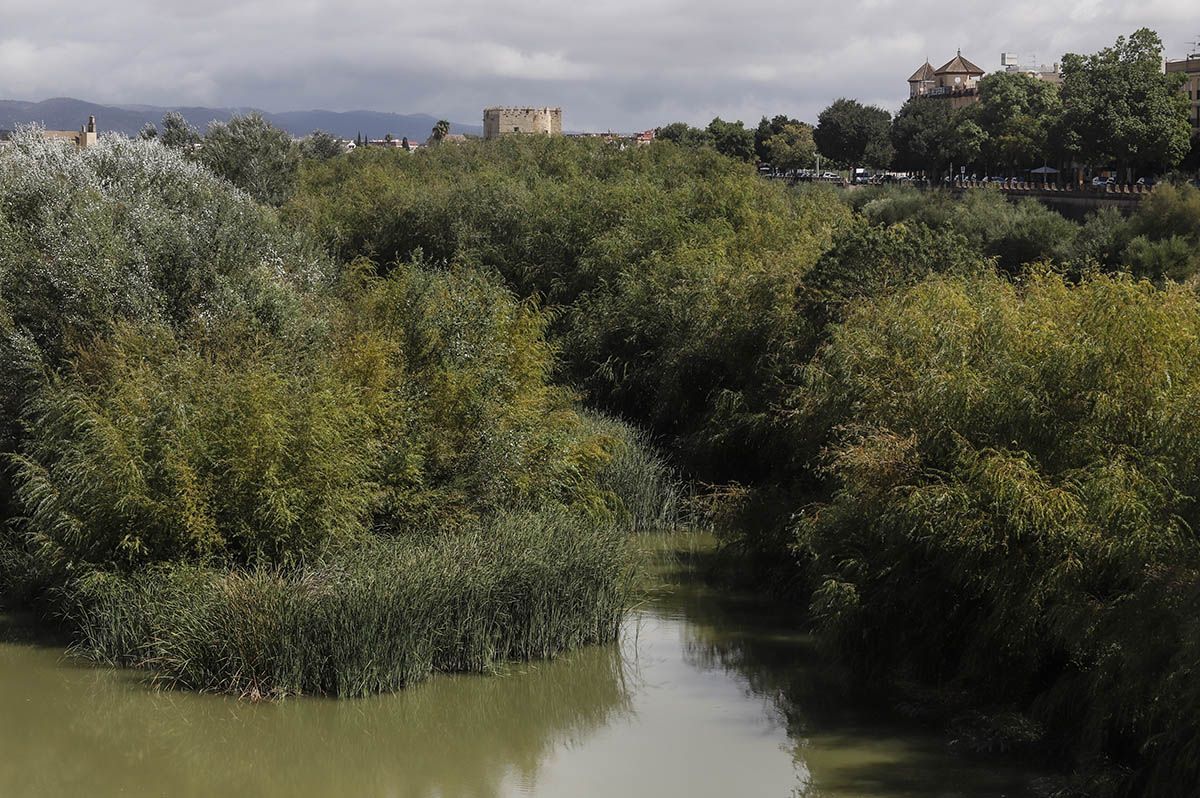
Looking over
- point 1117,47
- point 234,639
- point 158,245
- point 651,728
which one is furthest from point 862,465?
point 1117,47

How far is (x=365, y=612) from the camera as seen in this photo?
16531 mm

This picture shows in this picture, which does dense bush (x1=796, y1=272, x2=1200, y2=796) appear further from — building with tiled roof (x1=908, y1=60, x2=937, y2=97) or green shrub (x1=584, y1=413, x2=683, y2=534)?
building with tiled roof (x1=908, y1=60, x2=937, y2=97)

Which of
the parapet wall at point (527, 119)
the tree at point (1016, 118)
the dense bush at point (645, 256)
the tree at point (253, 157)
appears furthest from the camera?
the parapet wall at point (527, 119)

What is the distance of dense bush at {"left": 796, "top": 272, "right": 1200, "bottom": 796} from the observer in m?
13.4

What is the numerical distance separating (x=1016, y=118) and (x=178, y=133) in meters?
45.7

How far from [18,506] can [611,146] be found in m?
37.6

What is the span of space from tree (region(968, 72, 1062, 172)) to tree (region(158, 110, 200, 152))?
134 feet

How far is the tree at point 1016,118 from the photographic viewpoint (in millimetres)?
76188

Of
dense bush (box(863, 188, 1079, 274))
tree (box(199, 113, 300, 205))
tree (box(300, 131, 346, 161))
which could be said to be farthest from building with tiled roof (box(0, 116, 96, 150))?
dense bush (box(863, 188, 1079, 274))

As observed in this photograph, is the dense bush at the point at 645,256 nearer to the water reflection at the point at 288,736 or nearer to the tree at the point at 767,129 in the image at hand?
the water reflection at the point at 288,736

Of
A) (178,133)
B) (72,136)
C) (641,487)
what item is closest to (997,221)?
(641,487)

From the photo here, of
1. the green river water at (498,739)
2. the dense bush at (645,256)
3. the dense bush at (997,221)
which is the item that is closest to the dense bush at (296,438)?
the green river water at (498,739)

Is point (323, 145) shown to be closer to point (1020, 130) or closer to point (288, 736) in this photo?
point (1020, 130)

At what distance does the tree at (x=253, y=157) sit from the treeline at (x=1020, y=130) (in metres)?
20.1
